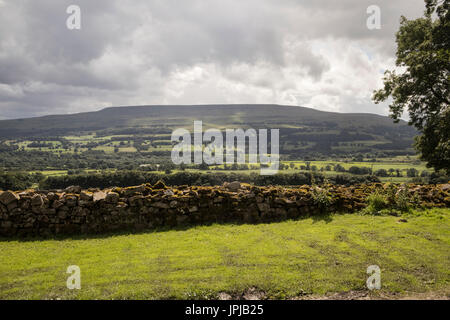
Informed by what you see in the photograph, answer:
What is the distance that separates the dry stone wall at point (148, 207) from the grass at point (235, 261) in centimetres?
94

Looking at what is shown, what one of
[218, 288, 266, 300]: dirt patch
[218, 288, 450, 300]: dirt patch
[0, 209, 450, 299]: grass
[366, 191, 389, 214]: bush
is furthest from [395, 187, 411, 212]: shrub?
[218, 288, 266, 300]: dirt patch

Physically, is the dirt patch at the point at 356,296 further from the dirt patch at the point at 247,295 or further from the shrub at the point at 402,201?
the shrub at the point at 402,201


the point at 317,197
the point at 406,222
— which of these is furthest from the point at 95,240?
the point at 406,222

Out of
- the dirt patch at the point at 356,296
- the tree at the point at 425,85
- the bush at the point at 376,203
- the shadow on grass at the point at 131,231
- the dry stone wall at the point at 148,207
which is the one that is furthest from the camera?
the tree at the point at 425,85

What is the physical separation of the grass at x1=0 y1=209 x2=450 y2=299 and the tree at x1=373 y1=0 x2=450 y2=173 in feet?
37.3

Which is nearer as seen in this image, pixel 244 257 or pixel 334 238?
pixel 244 257

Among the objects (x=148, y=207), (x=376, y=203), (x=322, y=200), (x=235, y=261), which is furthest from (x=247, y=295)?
(x=376, y=203)

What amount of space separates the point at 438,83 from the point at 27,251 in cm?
2668

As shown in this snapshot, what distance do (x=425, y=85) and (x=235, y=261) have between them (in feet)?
65.5

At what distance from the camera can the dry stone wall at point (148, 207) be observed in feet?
39.9

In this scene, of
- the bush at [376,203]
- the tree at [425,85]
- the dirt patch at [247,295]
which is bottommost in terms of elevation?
the dirt patch at [247,295]

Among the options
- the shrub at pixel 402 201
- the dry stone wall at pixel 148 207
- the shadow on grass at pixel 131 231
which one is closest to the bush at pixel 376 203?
the dry stone wall at pixel 148 207

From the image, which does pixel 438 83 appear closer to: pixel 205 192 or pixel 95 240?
pixel 205 192
